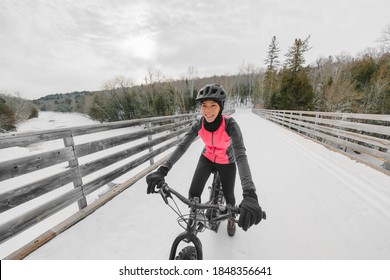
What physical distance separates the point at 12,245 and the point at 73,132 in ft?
7.27

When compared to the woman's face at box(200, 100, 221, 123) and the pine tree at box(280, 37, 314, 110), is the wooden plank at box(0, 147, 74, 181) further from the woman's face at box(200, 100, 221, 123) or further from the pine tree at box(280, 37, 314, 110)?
the pine tree at box(280, 37, 314, 110)

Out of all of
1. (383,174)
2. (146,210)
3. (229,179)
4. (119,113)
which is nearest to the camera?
(229,179)

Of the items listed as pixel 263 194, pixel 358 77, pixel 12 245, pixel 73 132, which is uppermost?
pixel 358 77

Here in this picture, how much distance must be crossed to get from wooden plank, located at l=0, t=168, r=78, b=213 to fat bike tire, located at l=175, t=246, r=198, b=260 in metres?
2.11

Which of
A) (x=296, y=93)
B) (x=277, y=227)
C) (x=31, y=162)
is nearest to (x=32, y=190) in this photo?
(x=31, y=162)

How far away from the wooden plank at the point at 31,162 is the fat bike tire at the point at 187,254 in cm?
217

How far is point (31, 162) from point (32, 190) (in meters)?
0.36

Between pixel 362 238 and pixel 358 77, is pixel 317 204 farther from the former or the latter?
pixel 358 77

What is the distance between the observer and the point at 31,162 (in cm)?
218

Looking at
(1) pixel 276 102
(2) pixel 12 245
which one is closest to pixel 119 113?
(1) pixel 276 102

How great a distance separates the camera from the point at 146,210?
3.03 m

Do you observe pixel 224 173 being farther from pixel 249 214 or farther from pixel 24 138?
pixel 24 138

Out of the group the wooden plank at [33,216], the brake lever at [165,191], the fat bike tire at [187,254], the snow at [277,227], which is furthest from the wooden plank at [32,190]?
the fat bike tire at [187,254]

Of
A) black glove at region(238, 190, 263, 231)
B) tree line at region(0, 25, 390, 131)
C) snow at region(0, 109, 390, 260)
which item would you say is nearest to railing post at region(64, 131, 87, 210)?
snow at region(0, 109, 390, 260)
